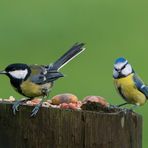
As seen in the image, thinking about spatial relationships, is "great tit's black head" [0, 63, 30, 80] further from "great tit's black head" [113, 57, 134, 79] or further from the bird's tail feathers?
"great tit's black head" [113, 57, 134, 79]

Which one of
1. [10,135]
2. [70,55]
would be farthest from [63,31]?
[10,135]

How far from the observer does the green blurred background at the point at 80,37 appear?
11344 mm

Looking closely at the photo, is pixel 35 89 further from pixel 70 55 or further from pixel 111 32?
pixel 111 32

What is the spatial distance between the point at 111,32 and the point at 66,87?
12.2 feet

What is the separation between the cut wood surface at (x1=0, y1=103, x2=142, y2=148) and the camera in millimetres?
4398

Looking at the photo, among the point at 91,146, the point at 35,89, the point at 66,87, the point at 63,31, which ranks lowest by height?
the point at 91,146

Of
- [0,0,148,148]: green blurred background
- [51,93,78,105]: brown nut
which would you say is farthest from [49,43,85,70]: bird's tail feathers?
[0,0,148,148]: green blurred background

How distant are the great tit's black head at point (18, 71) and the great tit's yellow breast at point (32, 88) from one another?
51 millimetres

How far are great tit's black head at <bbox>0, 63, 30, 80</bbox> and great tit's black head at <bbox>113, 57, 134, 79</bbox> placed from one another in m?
0.76

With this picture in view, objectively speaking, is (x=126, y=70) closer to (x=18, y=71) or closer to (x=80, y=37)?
(x=18, y=71)

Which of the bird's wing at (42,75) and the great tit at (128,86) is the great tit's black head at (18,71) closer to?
the bird's wing at (42,75)

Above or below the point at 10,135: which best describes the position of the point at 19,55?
above

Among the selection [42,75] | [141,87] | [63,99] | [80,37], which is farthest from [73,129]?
[80,37]

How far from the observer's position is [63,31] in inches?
564
